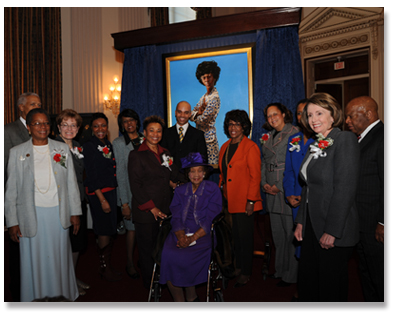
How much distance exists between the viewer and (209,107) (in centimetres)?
541

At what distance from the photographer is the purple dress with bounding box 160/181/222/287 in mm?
2748

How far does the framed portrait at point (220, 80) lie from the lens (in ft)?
17.1

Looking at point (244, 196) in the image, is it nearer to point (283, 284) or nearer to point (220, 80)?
point (283, 284)

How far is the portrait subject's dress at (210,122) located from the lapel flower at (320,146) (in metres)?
3.12

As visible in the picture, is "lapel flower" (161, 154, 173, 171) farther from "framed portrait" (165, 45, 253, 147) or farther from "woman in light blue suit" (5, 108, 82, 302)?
"framed portrait" (165, 45, 253, 147)

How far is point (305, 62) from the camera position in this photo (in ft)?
30.6

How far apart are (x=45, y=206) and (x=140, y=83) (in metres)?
3.65

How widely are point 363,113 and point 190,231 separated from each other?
1845 mm

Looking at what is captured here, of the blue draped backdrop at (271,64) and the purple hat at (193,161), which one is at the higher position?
the blue draped backdrop at (271,64)

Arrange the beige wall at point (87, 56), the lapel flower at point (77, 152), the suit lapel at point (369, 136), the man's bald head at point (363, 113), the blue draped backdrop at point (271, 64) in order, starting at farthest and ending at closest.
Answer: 1. the beige wall at point (87, 56)
2. the blue draped backdrop at point (271, 64)
3. the lapel flower at point (77, 152)
4. the man's bald head at point (363, 113)
5. the suit lapel at point (369, 136)

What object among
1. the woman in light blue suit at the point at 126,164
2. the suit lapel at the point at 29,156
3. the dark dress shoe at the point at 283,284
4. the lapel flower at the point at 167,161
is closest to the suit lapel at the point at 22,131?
the suit lapel at the point at 29,156

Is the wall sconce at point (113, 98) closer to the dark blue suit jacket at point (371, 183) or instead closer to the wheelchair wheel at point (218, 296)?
the wheelchair wheel at point (218, 296)

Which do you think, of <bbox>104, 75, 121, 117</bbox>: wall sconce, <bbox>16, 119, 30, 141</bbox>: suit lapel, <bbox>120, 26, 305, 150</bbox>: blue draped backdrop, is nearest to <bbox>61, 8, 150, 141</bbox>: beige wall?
<bbox>104, 75, 121, 117</bbox>: wall sconce
